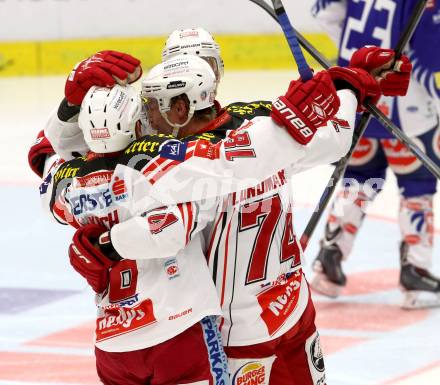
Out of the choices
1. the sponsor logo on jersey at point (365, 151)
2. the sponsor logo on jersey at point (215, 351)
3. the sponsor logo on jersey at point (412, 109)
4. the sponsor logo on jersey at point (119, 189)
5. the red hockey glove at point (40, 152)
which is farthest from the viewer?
the sponsor logo on jersey at point (365, 151)

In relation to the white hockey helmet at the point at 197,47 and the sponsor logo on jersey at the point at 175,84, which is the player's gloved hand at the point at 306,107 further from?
the white hockey helmet at the point at 197,47

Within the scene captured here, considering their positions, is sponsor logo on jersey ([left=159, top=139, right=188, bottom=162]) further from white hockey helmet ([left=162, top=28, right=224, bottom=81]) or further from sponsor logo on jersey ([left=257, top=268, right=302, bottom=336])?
white hockey helmet ([left=162, top=28, right=224, bottom=81])

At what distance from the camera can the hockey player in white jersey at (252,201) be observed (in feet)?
5.97

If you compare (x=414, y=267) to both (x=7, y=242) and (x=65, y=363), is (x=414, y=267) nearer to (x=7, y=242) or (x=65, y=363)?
(x=65, y=363)

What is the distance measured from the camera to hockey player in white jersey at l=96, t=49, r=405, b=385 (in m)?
1.82

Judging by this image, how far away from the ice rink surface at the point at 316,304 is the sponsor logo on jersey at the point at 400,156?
47 centimetres

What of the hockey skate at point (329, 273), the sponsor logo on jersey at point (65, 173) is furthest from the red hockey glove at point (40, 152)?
the hockey skate at point (329, 273)

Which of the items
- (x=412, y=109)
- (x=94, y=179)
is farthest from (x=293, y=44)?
(x=412, y=109)

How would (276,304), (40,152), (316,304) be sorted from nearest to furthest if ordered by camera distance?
(276,304) → (40,152) → (316,304)

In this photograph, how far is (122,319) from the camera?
1979 millimetres

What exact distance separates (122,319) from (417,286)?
191 centimetres

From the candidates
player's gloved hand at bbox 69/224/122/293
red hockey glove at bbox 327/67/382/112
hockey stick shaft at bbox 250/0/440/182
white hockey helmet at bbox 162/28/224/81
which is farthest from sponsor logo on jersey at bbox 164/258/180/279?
white hockey helmet at bbox 162/28/224/81

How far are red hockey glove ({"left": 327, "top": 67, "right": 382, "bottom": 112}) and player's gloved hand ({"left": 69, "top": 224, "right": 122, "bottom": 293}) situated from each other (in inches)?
20.4

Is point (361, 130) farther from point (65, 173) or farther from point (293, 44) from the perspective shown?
point (65, 173)
